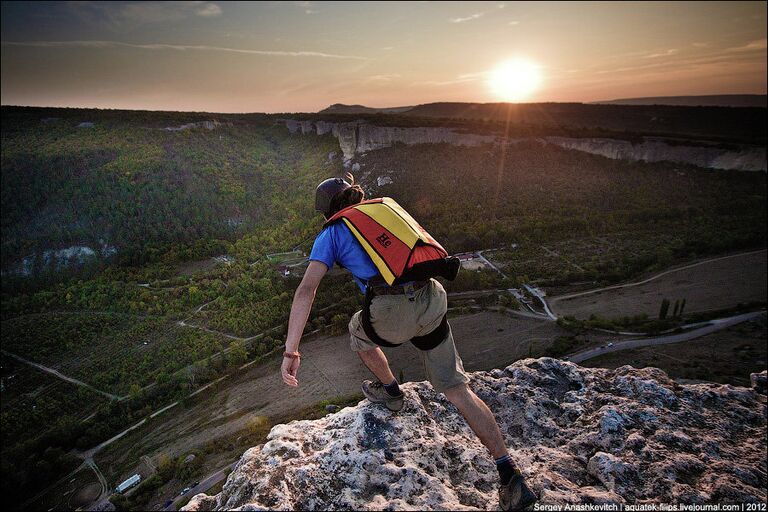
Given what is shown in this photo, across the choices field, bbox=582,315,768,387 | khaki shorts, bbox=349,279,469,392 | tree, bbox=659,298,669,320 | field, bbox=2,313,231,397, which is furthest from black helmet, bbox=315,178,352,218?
tree, bbox=659,298,669,320

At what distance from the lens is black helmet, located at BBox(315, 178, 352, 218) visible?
3355 mm

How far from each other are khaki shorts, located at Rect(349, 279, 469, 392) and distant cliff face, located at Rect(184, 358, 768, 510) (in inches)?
35.7

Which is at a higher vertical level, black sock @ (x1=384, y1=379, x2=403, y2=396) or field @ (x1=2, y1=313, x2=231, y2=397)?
black sock @ (x1=384, y1=379, x2=403, y2=396)

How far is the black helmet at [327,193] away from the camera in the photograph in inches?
132

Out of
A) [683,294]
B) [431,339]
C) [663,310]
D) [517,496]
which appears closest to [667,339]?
[663,310]

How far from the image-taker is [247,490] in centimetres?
300

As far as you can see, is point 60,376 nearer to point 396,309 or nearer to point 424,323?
point 396,309

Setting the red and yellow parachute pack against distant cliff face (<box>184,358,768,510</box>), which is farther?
distant cliff face (<box>184,358,768,510</box>)

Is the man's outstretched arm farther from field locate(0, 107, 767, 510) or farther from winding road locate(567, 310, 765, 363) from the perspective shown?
winding road locate(567, 310, 765, 363)

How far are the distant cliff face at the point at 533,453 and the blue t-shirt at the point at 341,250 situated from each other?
1.82 m

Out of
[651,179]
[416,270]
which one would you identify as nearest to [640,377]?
[416,270]

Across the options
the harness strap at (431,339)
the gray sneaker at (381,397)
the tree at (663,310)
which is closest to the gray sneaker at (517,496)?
the harness strap at (431,339)

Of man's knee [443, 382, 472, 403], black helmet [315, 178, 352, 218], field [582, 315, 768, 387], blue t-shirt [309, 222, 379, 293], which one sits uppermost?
black helmet [315, 178, 352, 218]

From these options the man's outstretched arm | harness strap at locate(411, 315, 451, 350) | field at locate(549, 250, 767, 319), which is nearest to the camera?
the man's outstretched arm
